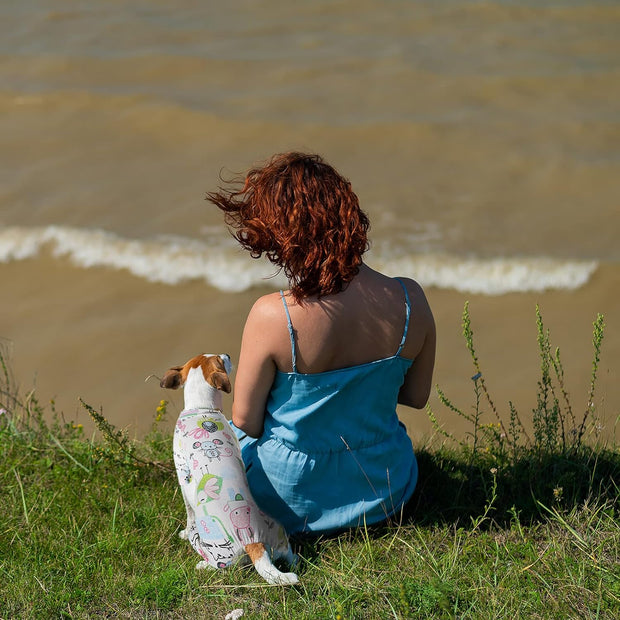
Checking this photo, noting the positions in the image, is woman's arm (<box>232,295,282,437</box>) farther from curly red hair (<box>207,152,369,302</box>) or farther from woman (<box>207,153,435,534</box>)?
curly red hair (<box>207,152,369,302</box>)

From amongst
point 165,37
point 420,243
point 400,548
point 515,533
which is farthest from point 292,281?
point 165,37

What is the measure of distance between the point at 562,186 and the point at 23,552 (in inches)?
222

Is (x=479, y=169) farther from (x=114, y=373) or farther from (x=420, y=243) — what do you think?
(x=114, y=373)

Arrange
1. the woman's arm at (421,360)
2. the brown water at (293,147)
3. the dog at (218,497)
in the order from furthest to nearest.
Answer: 1. the brown water at (293,147)
2. the woman's arm at (421,360)
3. the dog at (218,497)

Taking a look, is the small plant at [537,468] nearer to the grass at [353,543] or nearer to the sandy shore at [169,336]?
the grass at [353,543]

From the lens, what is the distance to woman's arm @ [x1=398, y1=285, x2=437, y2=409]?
2924mm

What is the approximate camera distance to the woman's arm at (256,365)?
280cm

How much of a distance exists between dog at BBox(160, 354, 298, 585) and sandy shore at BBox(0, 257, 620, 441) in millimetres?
1568

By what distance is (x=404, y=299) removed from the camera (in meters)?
2.90

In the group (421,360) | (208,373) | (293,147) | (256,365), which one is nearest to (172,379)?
(208,373)

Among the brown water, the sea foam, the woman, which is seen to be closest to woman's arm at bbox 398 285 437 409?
the woman

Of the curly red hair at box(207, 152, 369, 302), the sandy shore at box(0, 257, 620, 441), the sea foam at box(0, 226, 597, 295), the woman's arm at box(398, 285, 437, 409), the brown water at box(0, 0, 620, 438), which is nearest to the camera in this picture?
the curly red hair at box(207, 152, 369, 302)

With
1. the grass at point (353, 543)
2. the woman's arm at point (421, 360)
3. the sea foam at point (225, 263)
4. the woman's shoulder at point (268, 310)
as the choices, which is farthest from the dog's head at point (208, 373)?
the sea foam at point (225, 263)

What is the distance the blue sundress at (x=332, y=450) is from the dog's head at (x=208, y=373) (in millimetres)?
206
